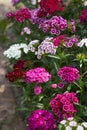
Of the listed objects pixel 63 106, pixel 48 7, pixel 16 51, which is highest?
pixel 48 7

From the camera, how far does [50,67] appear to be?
15.4ft

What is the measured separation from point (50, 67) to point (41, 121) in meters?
1.15

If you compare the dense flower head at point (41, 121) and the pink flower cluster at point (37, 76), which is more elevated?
the pink flower cluster at point (37, 76)

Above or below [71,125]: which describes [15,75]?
above

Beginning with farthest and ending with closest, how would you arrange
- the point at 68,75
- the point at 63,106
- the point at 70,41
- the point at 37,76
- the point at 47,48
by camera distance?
the point at 70,41
the point at 47,48
the point at 37,76
the point at 68,75
the point at 63,106

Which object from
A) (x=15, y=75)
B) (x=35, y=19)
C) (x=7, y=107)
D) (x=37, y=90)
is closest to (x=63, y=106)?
(x=37, y=90)

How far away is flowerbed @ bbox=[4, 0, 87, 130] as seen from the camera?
371 cm

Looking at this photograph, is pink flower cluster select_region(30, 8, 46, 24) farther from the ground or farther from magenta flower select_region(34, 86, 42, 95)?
magenta flower select_region(34, 86, 42, 95)

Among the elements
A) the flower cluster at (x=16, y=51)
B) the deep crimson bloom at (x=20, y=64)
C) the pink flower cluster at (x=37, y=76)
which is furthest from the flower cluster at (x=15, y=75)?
the flower cluster at (x=16, y=51)

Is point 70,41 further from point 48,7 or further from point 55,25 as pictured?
point 48,7

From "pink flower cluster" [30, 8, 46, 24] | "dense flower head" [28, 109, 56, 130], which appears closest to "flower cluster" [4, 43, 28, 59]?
"pink flower cluster" [30, 8, 46, 24]

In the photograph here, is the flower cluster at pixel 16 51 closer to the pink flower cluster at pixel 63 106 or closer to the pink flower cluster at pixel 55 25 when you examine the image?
the pink flower cluster at pixel 55 25

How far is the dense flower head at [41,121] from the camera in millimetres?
3650

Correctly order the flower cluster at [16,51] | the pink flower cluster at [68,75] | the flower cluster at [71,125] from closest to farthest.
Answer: the flower cluster at [71,125], the pink flower cluster at [68,75], the flower cluster at [16,51]
